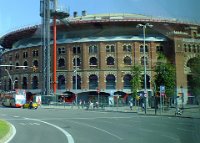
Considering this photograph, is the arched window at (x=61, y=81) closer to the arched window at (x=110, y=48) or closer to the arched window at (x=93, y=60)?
the arched window at (x=93, y=60)

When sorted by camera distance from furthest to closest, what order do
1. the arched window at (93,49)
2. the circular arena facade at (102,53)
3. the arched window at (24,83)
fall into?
the arched window at (24,83) → the arched window at (93,49) → the circular arena facade at (102,53)

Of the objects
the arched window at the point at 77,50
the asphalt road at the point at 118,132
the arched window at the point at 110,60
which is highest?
the arched window at the point at 77,50

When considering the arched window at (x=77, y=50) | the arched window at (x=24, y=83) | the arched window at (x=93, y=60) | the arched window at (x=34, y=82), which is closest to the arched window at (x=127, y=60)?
the arched window at (x=93, y=60)

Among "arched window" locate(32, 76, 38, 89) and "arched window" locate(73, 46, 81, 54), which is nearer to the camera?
"arched window" locate(73, 46, 81, 54)

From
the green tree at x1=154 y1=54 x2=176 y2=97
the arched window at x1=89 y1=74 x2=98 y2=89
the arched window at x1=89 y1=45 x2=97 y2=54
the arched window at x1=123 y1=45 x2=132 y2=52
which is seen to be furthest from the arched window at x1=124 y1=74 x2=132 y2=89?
the green tree at x1=154 y1=54 x2=176 y2=97

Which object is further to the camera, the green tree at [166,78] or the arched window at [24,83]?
the arched window at [24,83]

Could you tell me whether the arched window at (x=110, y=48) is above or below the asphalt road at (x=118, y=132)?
above

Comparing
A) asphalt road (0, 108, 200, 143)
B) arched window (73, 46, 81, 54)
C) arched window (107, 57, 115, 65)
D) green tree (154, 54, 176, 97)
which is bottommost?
asphalt road (0, 108, 200, 143)

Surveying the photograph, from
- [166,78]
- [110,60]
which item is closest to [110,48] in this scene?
[110,60]

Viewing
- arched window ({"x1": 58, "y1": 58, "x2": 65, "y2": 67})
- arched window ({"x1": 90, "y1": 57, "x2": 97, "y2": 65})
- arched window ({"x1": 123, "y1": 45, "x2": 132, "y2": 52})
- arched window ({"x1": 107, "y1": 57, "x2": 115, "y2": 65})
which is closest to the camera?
arched window ({"x1": 107, "y1": 57, "x2": 115, "y2": 65})

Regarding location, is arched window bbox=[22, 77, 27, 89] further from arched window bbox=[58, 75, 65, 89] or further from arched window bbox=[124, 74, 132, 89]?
arched window bbox=[124, 74, 132, 89]

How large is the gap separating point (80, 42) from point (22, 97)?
69.9ft

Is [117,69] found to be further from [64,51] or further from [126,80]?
[64,51]

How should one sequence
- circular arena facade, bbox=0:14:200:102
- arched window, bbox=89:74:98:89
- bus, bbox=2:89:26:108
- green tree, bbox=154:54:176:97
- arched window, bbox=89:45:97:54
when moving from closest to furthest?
green tree, bbox=154:54:176:97 → bus, bbox=2:89:26:108 → circular arena facade, bbox=0:14:200:102 → arched window, bbox=89:74:98:89 → arched window, bbox=89:45:97:54
